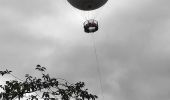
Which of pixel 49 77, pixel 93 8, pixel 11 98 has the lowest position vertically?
pixel 11 98

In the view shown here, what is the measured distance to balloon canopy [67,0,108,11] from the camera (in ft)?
58.7

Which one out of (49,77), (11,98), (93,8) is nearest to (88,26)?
(93,8)

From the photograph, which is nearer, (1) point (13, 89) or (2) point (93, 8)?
(1) point (13, 89)

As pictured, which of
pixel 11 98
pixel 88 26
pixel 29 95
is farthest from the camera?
pixel 88 26

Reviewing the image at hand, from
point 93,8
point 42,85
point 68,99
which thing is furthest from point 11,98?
point 93,8

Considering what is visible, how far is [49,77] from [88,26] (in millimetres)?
8308

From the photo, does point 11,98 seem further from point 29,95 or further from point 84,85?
point 84,85

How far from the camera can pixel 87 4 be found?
1797cm

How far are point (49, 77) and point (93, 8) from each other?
23.3ft

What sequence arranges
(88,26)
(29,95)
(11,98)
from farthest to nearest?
(88,26) < (29,95) < (11,98)

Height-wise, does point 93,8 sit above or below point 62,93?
above

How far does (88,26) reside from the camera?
2027cm

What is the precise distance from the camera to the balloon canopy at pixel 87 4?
1789 cm

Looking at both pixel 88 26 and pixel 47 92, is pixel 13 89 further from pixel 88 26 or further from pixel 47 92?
pixel 88 26
